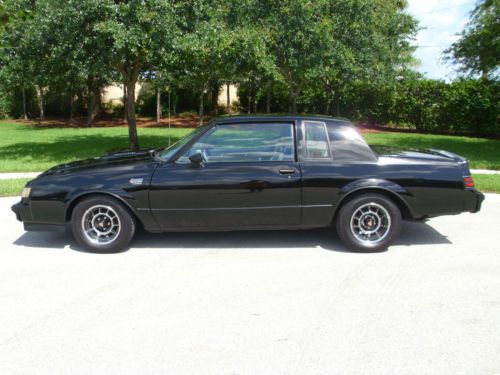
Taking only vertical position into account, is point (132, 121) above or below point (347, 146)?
above

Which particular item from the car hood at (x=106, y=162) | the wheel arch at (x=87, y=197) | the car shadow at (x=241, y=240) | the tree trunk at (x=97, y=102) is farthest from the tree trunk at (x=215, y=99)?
the wheel arch at (x=87, y=197)

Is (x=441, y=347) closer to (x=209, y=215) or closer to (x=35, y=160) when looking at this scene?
(x=209, y=215)

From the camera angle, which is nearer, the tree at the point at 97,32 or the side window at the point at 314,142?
the side window at the point at 314,142

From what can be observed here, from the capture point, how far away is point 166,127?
26.4 metres

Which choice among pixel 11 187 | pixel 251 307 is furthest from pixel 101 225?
pixel 11 187

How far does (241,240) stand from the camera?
588 cm

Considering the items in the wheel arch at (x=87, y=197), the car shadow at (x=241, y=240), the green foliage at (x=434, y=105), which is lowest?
the car shadow at (x=241, y=240)

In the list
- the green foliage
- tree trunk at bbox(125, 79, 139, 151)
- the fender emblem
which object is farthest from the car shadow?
the green foliage

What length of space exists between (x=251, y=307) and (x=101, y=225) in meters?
2.29

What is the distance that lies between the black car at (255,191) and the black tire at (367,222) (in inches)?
0.4

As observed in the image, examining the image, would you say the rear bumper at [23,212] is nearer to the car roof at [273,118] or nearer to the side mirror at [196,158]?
the side mirror at [196,158]

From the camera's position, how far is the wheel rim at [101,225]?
5375mm

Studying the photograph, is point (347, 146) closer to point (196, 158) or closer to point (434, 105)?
point (196, 158)

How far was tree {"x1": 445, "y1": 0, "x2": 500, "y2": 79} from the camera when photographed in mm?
14953
